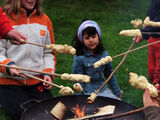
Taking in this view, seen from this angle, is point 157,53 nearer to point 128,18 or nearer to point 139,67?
point 139,67

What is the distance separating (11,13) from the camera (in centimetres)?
272

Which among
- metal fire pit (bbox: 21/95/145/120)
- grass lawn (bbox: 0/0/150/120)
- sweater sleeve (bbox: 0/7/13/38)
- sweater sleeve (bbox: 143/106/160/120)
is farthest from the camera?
grass lawn (bbox: 0/0/150/120)

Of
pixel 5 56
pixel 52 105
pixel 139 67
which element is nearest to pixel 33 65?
pixel 5 56

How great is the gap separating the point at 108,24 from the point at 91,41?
3.78m

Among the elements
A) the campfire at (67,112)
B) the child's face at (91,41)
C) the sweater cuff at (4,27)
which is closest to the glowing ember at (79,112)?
the campfire at (67,112)

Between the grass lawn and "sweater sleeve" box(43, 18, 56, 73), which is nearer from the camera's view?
"sweater sleeve" box(43, 18, 56, 73)

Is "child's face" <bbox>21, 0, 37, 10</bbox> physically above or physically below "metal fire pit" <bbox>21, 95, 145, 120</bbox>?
above

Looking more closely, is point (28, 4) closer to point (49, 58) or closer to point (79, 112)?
point (49, 58)

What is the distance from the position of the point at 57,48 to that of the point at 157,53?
4.99 feet

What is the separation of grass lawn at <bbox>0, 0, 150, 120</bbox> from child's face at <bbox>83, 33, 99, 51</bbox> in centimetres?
108

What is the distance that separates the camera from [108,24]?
6.45 meters

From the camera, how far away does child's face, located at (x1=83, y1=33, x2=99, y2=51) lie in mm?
2781

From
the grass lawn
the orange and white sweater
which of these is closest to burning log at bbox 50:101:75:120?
the orange and white sweater

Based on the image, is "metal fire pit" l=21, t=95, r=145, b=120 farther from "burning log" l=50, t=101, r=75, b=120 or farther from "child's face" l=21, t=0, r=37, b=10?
"child's face" l=21, t=0, r=37, b=10
